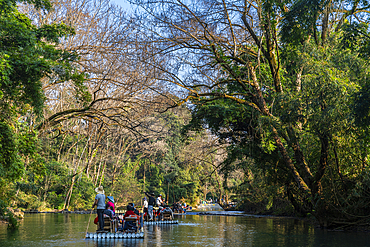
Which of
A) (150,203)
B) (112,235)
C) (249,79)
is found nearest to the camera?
(112,235)

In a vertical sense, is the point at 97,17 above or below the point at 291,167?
above

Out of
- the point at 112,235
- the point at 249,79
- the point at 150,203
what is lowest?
the point at 112,235

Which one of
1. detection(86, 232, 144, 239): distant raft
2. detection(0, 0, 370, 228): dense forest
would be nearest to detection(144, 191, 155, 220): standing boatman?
detection(0, 0, 370, 228): dense forest

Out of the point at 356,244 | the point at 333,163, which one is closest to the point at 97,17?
the point at 333,163

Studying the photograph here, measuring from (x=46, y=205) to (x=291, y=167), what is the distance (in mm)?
29044

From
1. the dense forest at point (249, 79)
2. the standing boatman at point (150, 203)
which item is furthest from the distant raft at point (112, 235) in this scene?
the standing boatman at point (150, 203)

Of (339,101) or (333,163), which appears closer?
(339,101)

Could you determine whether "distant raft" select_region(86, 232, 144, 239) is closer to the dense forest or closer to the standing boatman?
the dense forest

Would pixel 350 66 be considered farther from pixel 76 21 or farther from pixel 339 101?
pixel 76 21

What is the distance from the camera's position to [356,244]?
1084 cm

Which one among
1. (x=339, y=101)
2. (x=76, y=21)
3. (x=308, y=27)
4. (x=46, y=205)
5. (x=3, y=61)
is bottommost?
(x=46, y=205)

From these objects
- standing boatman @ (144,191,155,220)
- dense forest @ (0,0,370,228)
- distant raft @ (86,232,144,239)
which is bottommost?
distant raft @ (86,232,144,239)

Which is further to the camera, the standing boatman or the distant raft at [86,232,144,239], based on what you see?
the standing boatman

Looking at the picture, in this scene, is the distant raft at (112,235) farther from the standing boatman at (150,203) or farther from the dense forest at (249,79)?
the standing boatman at (150,203)
